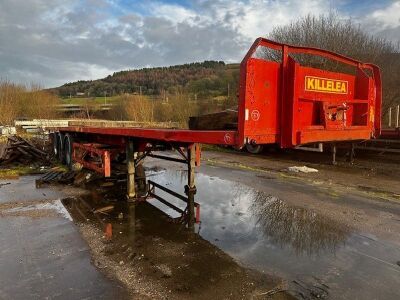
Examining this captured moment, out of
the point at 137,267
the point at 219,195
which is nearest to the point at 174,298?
the point at 137,267

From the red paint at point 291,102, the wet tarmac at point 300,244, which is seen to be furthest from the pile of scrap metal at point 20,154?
the red paint at point 291,102

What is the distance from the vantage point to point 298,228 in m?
5.68

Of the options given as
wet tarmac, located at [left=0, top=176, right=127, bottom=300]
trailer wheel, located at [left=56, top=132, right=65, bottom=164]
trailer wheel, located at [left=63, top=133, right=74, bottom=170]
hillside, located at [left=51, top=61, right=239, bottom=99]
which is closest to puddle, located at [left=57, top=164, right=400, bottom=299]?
wet tarmac, located at [left=0, top=176, right=127, bottom=300]

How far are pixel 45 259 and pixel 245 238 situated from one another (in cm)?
262

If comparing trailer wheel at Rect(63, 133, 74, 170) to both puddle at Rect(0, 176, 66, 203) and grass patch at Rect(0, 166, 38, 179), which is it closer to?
grass patch at Rect(0, 166, 38, 179)

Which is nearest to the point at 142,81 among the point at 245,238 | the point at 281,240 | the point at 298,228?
the point at 298,228

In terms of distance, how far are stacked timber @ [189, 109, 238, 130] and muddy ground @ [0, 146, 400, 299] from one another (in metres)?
1.55

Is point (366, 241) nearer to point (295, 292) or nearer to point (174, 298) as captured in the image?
point (295, 292)

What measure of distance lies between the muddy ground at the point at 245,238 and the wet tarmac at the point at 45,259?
0.15 feet

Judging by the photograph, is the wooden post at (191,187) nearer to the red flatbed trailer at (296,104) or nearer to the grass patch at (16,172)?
the red flatbed trailer at (296,104)

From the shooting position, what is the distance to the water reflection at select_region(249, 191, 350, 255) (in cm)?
498

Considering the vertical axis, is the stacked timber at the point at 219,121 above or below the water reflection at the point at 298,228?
above

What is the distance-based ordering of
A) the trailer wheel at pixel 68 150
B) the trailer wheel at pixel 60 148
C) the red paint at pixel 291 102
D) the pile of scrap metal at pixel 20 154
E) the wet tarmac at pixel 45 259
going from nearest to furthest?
the wet tarmac at pixel 45 259 → the red paint at pixel 291 102 → the trailer wheel at pixel 68 150 → the trailer wheel at pixel 60 148 → the pile of scrap metal at pixel 20 154

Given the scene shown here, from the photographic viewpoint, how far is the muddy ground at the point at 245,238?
3785 mm
